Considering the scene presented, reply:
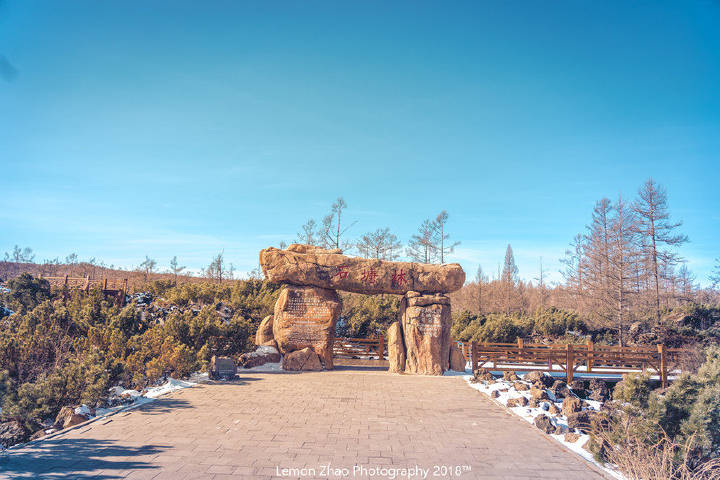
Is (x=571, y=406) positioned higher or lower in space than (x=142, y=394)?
higher

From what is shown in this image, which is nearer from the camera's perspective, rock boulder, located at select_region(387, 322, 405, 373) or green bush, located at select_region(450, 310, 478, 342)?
rock boulder, located at select_region(387, 322, 405, 373)

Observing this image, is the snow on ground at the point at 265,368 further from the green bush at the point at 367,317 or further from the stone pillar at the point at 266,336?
the green bush at the point at 367,317

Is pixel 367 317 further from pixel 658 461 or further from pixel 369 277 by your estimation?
pixel 658 461

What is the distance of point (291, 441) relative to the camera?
19.6ft

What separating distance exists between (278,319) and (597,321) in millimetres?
18925

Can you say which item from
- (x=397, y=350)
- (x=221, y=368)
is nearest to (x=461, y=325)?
(x=397, y=350)

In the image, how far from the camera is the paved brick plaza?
16.4 feet

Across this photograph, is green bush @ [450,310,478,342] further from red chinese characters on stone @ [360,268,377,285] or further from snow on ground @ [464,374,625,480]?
red chinese characters on stone @ [360,268,377,285]

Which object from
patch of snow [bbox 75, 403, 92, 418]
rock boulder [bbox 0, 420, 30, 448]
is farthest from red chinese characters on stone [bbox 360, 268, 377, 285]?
rock boulder [bbox 0, 420, 30, 448]

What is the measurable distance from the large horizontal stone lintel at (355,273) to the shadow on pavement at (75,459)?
8.05 meters

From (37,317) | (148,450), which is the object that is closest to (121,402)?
(148,450)

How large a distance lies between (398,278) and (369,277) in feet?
3.22

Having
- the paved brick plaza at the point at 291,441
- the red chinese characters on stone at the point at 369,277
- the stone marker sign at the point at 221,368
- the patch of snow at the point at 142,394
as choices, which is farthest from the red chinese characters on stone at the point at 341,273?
the patch of snow at the point at 142,394

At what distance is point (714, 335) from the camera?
18656 mm
